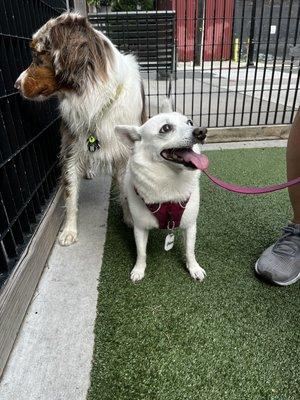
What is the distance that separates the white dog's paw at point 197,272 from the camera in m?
1.78

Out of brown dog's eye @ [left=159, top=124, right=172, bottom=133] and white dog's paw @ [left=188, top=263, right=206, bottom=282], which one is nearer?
brown dog's eye @ [left=159, top=124, right=172, bottom=133]

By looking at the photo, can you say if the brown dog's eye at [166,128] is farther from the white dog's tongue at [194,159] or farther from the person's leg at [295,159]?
the person's leg at [295,159]

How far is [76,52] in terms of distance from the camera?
1.77m

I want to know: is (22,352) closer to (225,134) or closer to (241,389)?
(241,389)

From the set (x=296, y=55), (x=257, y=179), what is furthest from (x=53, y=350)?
(x=296, y=55)

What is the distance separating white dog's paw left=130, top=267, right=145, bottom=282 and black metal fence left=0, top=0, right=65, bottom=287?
1.91 feet

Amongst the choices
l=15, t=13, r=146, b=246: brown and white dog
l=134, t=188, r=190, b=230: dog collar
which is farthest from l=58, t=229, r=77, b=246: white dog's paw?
l=134, t=188, r=190, b=230: dog collar

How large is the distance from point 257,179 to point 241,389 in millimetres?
2077

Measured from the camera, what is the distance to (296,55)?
3.67 m

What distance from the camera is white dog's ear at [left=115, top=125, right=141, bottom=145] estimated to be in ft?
5.18

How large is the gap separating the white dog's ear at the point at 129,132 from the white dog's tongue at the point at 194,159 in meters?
0.24

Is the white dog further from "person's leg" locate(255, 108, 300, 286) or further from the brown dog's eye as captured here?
"person's leg" locate(255, 108, 300, 286)

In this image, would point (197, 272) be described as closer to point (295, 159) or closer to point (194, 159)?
point (194, 159)

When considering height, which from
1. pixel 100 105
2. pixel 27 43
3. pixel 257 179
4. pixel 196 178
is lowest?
pixel 257 179
